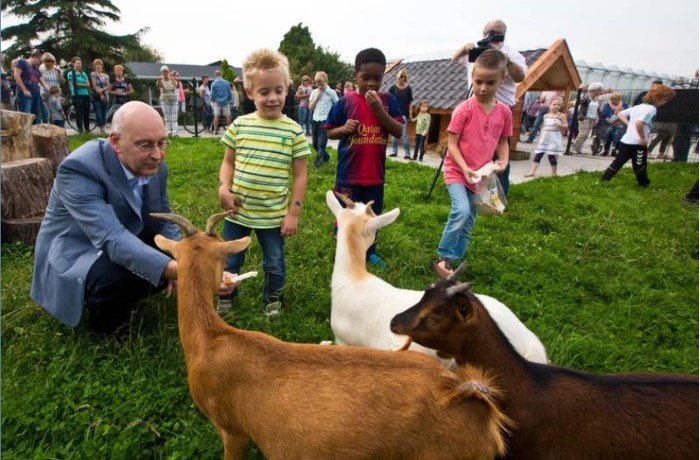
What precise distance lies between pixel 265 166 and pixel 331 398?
77.4 inches

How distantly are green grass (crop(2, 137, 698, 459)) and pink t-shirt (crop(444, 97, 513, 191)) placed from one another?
103cm

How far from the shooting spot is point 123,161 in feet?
9.03

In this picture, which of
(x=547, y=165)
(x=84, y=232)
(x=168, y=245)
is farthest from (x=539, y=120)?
(x=168, y=245)

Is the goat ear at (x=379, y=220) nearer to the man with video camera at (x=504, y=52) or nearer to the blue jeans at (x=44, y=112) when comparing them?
the man with video camera at (x=504, y=52)

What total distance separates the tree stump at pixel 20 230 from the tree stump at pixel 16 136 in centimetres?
137

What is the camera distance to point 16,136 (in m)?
5.46

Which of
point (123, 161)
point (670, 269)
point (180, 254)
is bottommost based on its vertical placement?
point (670, 269)

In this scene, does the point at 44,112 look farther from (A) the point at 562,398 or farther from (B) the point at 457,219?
(A) the point at 562,398

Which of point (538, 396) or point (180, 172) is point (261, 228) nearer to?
point (538, 396)

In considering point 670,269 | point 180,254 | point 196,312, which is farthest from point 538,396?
point 670,269

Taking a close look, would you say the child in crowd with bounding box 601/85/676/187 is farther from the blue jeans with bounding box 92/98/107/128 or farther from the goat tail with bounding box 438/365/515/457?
the blue jeans with bounding box 92/98/107/128

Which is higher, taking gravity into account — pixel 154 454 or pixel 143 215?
pixel 143 215

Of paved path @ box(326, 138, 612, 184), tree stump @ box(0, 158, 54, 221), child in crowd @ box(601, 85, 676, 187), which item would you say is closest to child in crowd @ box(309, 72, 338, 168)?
paved path @ box(326, 138, 612, 184)

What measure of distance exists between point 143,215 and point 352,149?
5.94ft
